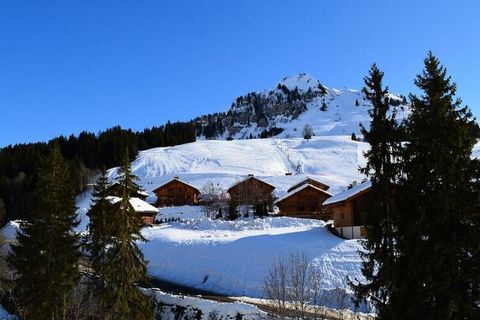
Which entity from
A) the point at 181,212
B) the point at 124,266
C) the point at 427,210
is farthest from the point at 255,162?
the point at 427,210

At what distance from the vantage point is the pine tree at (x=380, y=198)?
1734 cm

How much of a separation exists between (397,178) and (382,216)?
148 centimetres

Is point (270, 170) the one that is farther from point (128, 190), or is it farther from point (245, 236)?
point (128, 190)

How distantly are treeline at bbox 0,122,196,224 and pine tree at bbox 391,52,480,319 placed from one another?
70.1 meters

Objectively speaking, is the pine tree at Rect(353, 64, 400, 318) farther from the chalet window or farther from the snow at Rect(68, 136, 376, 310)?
the chalet window

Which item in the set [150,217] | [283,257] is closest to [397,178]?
[283,257]

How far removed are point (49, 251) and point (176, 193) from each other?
66332 mm

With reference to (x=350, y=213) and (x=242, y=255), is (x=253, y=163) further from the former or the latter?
(x=242, y=255)

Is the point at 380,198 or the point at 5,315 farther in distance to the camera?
the point at 5,315

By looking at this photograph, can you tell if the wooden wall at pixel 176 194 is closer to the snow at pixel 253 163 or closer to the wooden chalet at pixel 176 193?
the wooden chalet at pixel 176 193

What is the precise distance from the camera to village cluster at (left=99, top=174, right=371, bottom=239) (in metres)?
46.4

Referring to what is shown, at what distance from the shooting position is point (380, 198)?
17703 mm

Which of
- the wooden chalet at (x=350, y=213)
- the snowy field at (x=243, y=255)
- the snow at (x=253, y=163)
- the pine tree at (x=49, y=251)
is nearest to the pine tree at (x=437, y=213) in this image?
the snowy field at (x=243, y=255)

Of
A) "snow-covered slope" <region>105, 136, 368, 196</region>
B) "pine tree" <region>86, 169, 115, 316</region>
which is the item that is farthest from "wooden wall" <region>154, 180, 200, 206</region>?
"pine tree" <region>86, 169, 115, 316</region>
